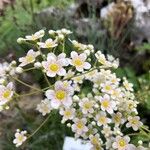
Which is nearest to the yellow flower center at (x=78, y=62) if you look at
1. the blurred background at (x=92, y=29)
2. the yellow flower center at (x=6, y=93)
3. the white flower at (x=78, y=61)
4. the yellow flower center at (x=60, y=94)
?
the white flower at (x=78, y=61)

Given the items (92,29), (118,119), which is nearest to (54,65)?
(118,119)

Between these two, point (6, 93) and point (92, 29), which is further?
point (92, 29)

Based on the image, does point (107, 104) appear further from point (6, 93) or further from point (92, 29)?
point (92, 29)

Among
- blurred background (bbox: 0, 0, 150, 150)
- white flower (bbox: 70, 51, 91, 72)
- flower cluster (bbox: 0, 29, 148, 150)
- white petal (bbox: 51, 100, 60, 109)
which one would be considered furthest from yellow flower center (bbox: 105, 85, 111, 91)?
blurred background (bbox: 0, 0, 150, 150)

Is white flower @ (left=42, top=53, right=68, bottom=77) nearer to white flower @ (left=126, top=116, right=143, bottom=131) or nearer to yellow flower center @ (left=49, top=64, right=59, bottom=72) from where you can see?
yellow flower center @ (left=49, top=64, right=59, bottom=72)

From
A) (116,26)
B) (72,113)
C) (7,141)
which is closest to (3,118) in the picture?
(7,141)
